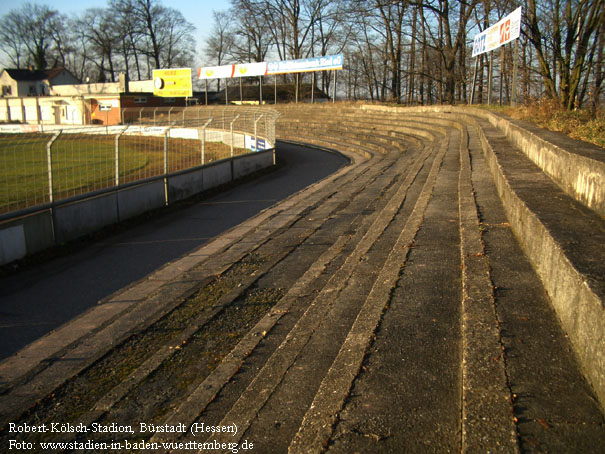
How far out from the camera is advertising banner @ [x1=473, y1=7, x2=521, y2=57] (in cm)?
1574

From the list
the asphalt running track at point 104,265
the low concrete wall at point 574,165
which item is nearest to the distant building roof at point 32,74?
the asphalt running track at point 104,265

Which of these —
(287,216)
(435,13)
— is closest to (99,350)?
(287,216)

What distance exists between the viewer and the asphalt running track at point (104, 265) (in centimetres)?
568

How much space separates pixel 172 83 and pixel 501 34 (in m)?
37.1

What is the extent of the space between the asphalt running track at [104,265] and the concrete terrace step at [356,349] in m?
0.54

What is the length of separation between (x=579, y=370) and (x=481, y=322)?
28.9 inches

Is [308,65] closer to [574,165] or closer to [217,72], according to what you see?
[217,72]

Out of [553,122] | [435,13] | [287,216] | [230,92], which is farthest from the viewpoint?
[230,92]

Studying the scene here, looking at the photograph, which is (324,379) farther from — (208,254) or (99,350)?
(208,254)

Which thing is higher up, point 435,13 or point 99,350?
point 435,13

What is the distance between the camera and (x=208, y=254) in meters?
7.61

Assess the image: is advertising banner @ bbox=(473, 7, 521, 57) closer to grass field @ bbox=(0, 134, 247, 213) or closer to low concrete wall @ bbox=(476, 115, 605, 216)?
grass field @ bbox=(0, 134, 247, 213)

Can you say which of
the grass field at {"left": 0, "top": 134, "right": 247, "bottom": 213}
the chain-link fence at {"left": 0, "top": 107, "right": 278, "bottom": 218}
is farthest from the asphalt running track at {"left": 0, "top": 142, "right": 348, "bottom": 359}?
the grass field at {"left": 0, "top": 134, "right": 247, "bottom": 213}

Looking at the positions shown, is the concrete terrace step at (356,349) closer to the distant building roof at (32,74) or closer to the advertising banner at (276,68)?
the advertising banner at (276,68)
